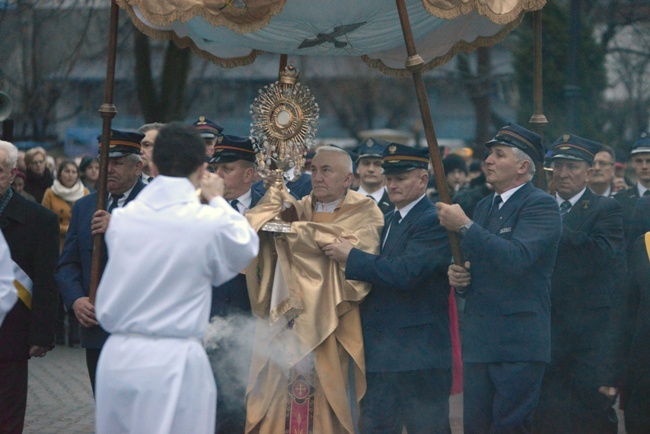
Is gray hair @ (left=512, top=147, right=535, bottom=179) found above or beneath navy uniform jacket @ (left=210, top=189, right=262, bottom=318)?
above

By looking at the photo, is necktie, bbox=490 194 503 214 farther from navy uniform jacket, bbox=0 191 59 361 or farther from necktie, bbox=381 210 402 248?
navy uniform jacket, bbox=0 191 59 361

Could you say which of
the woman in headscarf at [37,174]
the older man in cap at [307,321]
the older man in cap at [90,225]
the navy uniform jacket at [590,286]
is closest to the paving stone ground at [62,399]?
the navy uniform jacket at [590,286]

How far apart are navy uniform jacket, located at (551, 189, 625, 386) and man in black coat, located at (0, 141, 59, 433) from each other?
11.6 ft

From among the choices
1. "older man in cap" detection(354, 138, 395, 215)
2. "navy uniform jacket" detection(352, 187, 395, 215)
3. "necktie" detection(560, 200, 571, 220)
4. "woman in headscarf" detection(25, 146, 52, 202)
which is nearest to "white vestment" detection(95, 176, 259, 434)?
"necktie" detection(560, 200, 571, 220)

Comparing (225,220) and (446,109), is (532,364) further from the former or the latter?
(446,109)

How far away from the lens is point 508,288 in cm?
659

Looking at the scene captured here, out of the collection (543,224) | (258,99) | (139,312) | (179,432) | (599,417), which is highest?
(258,99)

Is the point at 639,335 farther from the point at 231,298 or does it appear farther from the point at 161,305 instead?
the point at 161,305

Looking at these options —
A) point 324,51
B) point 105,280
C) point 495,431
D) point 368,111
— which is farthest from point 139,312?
point 368,111

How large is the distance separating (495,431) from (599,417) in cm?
154

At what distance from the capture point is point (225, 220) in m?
4.97

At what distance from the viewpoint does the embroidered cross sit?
7.47 metres

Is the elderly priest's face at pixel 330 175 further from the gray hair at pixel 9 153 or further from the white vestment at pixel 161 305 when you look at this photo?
the white vestment at pixel 161 305

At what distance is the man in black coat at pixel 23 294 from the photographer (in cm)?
697
